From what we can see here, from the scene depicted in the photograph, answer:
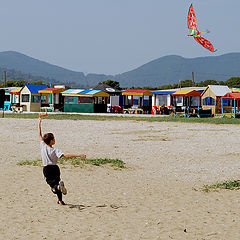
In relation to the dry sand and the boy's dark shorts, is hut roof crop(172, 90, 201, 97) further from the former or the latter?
the boy's dark shorts

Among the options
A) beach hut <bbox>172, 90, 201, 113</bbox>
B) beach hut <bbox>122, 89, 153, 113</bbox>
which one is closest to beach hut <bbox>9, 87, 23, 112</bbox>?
beach hut <bbox>122, 89, 153, 113</bbox>

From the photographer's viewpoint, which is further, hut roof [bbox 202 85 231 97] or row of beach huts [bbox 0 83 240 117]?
row of beach huts [bbox 0 83 240 117]

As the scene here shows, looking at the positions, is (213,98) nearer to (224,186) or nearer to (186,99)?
(186,99)

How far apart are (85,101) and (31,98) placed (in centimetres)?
705

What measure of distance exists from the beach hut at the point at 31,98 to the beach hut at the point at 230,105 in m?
20.3

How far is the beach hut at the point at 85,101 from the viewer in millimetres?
47156

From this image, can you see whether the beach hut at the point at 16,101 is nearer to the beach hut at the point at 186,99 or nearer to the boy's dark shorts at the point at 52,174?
the beach hut at the point at 186,99

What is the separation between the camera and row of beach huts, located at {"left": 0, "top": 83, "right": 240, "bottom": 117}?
4259cm

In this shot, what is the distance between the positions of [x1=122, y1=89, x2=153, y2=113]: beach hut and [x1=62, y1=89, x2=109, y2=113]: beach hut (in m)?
2.37

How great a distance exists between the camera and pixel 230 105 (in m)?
43.4

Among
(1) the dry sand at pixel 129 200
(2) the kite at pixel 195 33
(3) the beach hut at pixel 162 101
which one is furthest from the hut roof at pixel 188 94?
(1) the dry sand at pixel 129 200

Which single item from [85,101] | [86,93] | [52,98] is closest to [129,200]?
[86,93]

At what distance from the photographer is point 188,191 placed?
28.0 ft

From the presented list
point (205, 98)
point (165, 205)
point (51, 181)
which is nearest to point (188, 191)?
point (165, 205)
